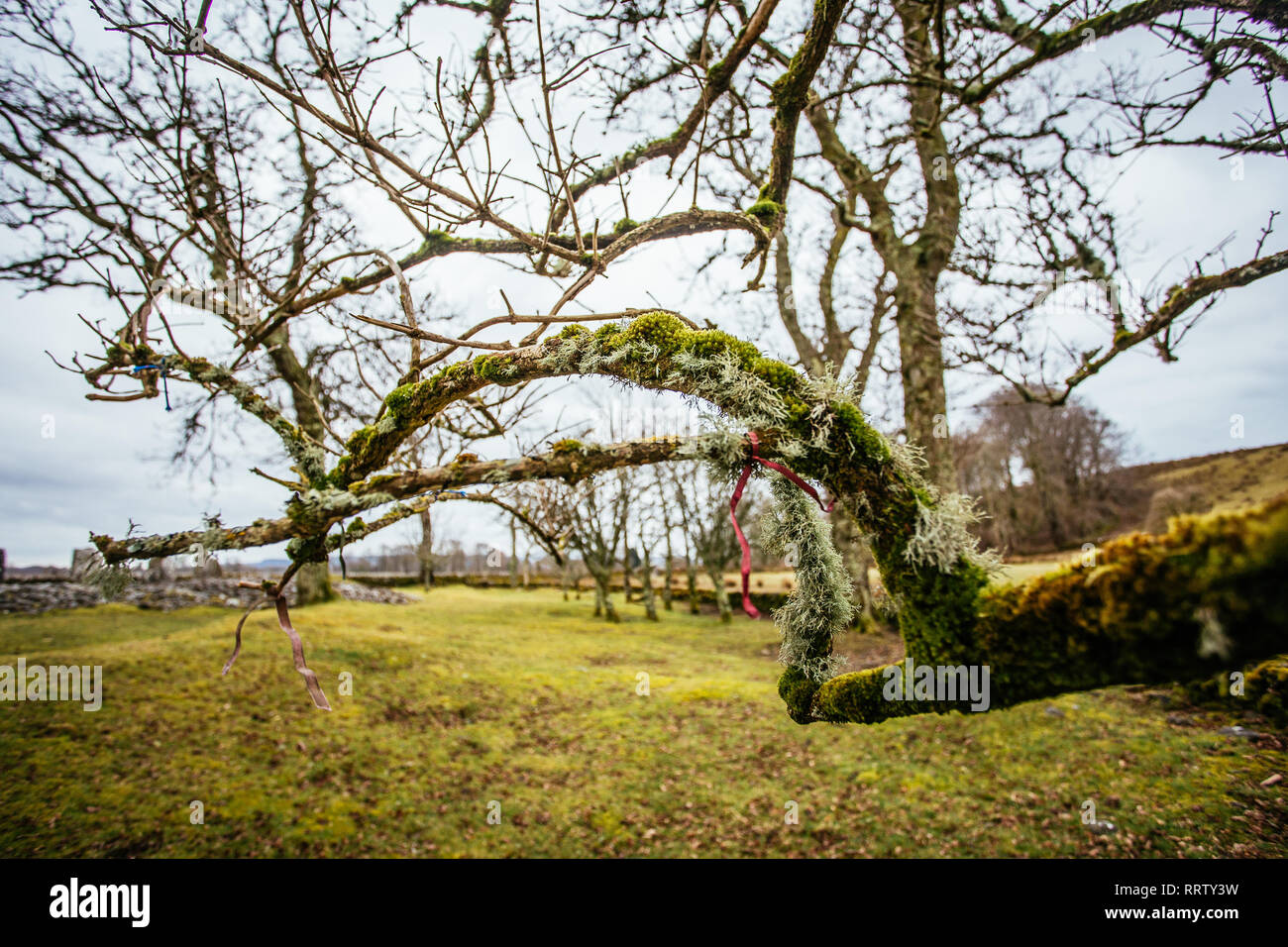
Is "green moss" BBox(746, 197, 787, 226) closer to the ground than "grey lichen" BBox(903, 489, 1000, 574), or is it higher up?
higher up

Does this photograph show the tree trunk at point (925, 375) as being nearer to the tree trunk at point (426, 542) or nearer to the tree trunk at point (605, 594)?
the tree trunk at point (426, 542)

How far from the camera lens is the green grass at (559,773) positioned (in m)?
4.46

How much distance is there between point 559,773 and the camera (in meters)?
6.01

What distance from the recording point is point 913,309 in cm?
723

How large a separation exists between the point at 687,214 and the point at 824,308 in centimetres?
939

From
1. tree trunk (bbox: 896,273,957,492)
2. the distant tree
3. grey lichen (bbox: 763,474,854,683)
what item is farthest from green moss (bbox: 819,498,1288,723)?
the distant tree

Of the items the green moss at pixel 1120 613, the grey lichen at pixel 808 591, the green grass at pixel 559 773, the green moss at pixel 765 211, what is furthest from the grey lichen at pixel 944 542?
the green grass at pixel 559 773

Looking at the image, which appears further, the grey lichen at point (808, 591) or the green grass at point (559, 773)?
the green grass at point (559, 773)

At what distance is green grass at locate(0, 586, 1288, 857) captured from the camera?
4457 mm

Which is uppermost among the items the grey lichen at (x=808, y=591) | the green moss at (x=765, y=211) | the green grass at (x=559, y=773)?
the green moss at (x=765, y=211)

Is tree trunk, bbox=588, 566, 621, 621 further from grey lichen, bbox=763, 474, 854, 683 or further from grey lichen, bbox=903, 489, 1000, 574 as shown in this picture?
grey lichen, bbox=903, 489, 1000, 574

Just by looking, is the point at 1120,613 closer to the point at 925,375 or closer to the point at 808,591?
the point at 808,591

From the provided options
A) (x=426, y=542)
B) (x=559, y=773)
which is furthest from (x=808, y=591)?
(x=426, y=542)
